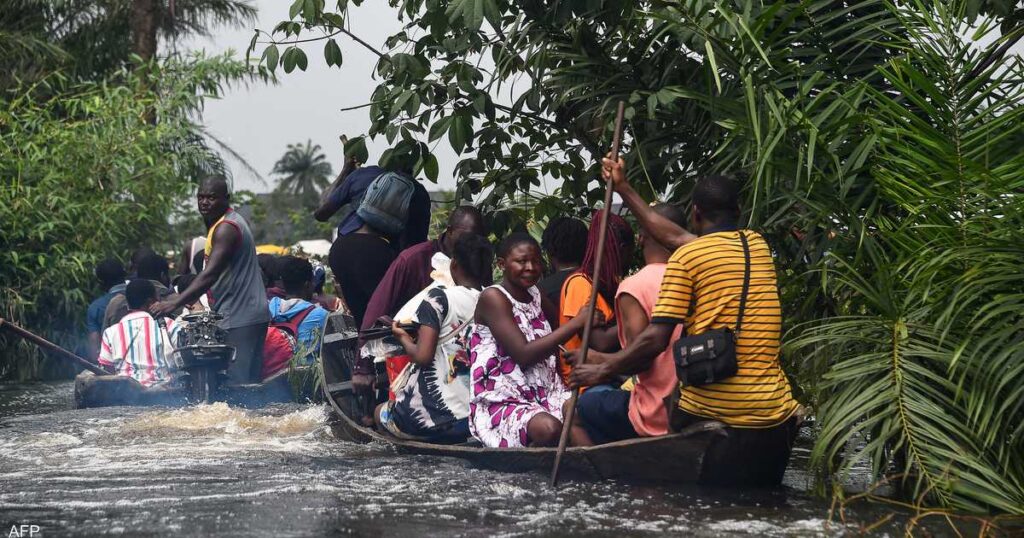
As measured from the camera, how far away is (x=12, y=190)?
54.0 feet

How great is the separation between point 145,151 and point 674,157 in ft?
38.0

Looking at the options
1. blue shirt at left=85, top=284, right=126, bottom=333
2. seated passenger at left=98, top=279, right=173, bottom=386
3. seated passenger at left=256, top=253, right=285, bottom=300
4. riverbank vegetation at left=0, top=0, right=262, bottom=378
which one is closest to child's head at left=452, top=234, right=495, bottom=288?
seated passenger at left=98, top=279, right=173, bottom=386

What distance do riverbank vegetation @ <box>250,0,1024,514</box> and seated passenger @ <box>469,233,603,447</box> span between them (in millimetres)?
1060

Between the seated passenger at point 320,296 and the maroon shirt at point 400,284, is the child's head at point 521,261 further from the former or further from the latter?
the seated passenger at point 320,296

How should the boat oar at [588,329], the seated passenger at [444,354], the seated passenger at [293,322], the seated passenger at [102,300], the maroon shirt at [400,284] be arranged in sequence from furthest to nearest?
the seated passenger at [102,300], the seated passenger at [293,322], the maroon shirt at [400,284], the seated passenger at [444,354], the boat oar at [588,329]

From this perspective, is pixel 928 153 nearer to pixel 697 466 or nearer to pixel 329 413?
pixel 697 466

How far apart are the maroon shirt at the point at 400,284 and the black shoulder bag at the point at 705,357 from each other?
2753mm

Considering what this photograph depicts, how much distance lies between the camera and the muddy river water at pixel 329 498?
230 inches

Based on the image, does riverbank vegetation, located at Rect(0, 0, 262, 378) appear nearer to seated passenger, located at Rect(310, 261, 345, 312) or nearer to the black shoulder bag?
seated passenger, located at Rect(310, 261, 345, 312)

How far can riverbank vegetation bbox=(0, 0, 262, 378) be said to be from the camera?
16594 millimetres

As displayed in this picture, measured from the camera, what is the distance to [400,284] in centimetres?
859

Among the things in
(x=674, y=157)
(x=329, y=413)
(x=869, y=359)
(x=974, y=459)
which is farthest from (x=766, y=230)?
(x=329, y=413)

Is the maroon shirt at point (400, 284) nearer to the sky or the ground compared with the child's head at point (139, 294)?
nearer to the ground

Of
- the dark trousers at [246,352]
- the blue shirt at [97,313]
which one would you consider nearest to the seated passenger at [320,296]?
the blue shirt at [97,313]
